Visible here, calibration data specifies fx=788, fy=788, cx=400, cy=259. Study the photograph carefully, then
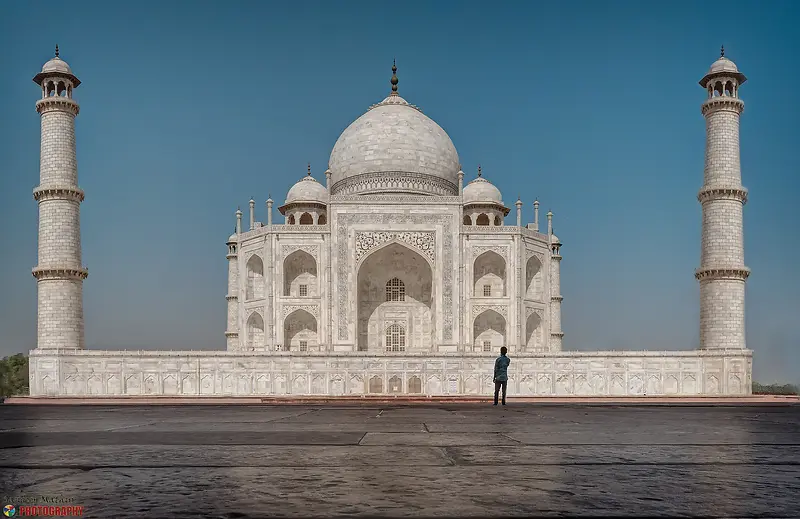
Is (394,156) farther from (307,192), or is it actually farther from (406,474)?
(406,474)

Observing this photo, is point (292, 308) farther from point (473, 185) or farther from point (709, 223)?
point (709, 223)

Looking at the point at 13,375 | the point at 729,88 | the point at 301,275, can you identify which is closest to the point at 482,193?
the point at 301,275

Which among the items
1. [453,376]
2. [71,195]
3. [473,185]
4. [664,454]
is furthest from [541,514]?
[473,185]

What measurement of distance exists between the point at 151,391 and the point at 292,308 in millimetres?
7084

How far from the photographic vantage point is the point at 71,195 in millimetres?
Result: 24266

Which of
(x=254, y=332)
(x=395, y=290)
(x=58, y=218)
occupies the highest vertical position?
(x=58, y=218)

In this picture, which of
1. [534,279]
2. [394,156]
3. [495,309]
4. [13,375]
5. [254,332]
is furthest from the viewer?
[13,375]

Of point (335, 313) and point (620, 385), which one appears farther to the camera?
point (335, 313)

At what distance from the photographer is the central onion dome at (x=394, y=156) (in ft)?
108

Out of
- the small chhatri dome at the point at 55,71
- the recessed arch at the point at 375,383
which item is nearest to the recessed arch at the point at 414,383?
the recessed arch at the point at 375,383

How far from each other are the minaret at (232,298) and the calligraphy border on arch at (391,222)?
711 centimetres

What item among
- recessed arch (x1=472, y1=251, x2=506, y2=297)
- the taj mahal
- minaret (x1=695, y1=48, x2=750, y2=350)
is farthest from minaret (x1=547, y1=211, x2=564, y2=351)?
minaret (x1=695, y1=48, x2=750, y2=350)

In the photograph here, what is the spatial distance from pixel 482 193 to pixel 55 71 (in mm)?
17104

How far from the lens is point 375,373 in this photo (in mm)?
22812
